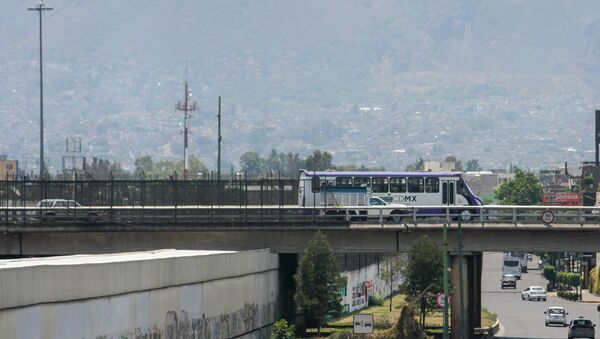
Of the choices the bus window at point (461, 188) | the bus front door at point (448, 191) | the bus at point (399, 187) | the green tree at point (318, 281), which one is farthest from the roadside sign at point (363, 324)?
the bus window at point (461, 188)

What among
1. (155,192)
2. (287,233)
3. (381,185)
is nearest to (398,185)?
(381,185)

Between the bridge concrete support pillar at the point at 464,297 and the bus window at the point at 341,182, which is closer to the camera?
the bridge concrete support pillar at the point at 464,297

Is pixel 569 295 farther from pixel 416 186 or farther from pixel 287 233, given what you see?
pixel 287 233

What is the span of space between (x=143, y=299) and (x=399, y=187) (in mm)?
57039

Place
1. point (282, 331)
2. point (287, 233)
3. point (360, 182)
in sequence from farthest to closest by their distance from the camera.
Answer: point (360, 182), point (287, 233), point (282, 331)

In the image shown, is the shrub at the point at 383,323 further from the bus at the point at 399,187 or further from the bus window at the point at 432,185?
the bus window at the point at 432,185

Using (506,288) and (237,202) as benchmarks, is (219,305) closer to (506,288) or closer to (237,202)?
(237,202)

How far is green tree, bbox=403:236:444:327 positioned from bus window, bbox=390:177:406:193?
15.9 metres

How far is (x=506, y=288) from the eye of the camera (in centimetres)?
19488

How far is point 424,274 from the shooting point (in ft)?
312

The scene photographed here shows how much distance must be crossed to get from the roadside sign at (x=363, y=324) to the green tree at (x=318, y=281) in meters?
9.48

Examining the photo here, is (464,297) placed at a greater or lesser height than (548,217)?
lesser

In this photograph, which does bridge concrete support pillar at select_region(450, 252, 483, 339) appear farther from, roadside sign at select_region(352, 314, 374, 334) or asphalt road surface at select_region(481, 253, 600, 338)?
asphalt road surface at select_region(481, 253, 600, 338)

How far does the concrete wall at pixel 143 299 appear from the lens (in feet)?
153
